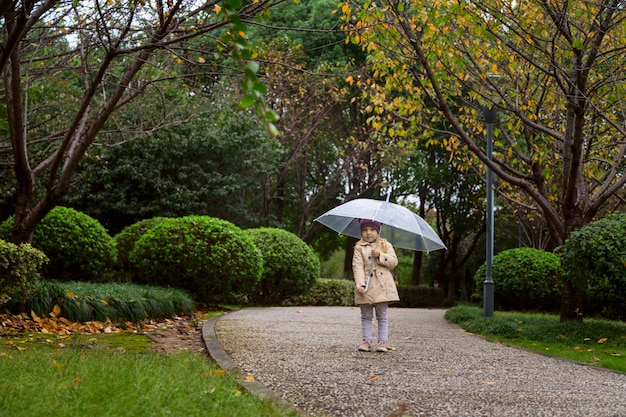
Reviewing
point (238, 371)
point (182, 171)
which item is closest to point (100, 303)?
point (238, 371)

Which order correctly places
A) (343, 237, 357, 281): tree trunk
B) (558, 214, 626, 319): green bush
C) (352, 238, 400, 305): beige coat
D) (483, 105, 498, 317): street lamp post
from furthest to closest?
(343, 237, 357, 281): tree trunk, (483, 105, 498, 317): street lamp post, (558, 214, 626, 319): green bush, (352, 238, 400, 305): beige coat

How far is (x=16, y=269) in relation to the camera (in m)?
7.20

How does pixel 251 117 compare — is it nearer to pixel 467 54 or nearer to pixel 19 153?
pixel 467 54

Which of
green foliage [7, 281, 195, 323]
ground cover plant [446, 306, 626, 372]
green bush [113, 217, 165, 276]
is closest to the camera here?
ground cover plant [446, 306, 626, 372]

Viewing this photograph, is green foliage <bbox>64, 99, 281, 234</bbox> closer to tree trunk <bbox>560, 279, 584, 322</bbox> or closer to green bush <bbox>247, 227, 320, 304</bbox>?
green bush <bbox>247, 227, 320, 304</bbox>

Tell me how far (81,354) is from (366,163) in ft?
58.1

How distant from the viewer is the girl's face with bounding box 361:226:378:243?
7.24 m

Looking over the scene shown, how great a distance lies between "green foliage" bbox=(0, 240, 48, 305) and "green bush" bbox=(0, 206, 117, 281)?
4.45m

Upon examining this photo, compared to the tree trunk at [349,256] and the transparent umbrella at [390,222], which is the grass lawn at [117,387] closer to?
the transparent umbrella at [390,222]

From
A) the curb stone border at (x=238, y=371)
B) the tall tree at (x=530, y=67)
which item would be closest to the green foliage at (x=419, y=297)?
the tall tree at (x=530, y=67)

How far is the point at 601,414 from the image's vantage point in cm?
424

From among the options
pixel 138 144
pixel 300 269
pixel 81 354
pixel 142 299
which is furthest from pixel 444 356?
pixel 138 144

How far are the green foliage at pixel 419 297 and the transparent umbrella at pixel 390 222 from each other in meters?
16.7

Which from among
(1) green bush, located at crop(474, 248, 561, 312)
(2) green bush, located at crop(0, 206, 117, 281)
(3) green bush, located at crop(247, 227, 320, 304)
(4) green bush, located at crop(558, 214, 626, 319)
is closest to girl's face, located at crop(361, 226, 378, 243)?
(4) green bush, located at crop(558, 214, 626, 319)
